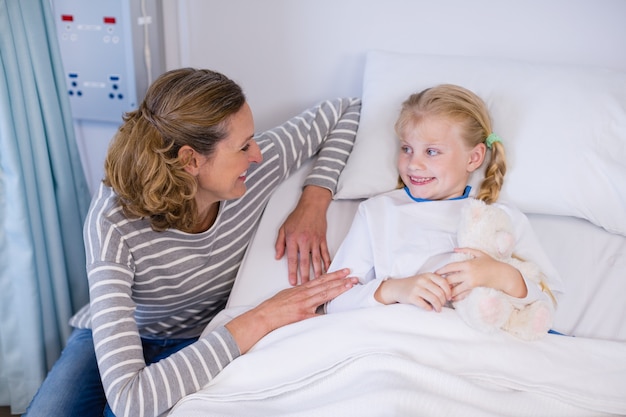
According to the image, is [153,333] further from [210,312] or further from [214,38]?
[214,38]

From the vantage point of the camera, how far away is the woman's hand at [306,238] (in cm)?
138

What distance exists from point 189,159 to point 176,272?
0.26 m

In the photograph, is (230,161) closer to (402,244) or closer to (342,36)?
(402,244)

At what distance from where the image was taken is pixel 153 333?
1.46 meters

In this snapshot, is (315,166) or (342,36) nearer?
(315,166)

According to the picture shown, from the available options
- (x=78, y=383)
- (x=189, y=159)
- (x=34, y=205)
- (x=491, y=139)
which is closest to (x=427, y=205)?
(x=491, y=139)

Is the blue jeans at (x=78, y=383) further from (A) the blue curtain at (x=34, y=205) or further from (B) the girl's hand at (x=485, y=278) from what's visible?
(B) the girl's hand at (x=485, y=278)

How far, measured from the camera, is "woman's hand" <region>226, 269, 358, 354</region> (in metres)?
1.19

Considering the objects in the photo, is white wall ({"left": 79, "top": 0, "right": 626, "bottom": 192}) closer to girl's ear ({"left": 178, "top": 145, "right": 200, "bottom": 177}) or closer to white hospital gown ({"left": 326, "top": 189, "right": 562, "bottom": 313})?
white hospital gown ({"left": 326, "top": 189, "right": 562, "bottom": 313})

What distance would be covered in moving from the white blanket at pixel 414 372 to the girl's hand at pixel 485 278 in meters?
0.05

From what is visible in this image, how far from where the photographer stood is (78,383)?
133 centimetres

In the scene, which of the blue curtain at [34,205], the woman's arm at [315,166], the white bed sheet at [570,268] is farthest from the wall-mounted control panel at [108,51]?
the white bed sheet at [570,268]

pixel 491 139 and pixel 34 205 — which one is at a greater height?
A: pixel 491 139

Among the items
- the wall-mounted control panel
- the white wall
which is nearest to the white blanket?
the white wall
